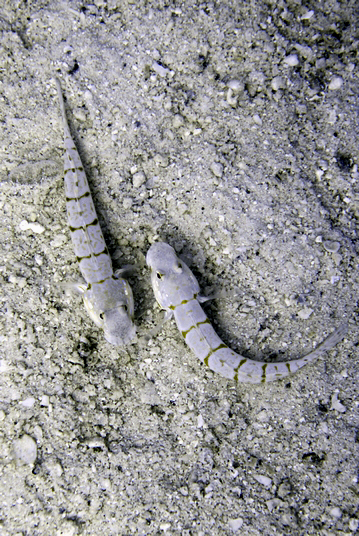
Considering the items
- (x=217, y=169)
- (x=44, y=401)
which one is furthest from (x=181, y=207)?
(x=44, y=401)

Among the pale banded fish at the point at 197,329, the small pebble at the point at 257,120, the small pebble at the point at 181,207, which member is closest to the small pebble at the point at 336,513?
the pale banded fish at the point at 197,329

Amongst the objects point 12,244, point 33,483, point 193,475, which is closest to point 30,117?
point 12,244

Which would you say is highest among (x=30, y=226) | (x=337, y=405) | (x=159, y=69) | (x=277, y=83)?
(x=277, y=83)

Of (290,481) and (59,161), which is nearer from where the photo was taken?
(290,481)

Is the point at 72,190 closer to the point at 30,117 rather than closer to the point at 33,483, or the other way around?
the point at 30,117

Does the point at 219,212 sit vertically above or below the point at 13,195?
above

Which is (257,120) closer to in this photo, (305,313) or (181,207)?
(181,207)
